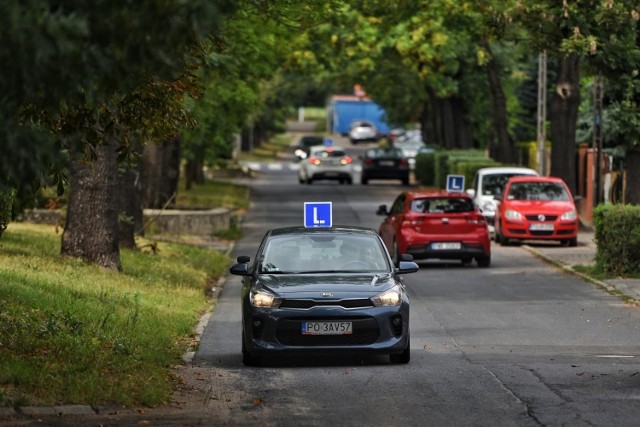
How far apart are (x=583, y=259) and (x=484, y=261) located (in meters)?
2.53

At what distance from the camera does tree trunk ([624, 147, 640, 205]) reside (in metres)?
33.6

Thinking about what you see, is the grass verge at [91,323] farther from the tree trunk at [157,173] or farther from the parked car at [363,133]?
the parked car at [363,133]

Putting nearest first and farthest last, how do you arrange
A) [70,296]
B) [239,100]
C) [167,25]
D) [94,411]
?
1. [167,25]
2. [94,411]
3. [70,296]
4. [239,100]

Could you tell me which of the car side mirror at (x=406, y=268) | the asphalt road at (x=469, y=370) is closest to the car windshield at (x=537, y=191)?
the asphalt road at (x=469, y=370)

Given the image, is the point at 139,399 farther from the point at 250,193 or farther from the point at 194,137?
the point at 250,193

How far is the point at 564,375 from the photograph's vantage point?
14.8 m

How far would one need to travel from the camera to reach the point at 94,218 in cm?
2525

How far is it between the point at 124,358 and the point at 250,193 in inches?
1935

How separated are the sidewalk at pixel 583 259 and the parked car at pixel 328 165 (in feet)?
96.3

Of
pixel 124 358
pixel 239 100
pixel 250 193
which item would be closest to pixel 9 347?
pixel 124 358

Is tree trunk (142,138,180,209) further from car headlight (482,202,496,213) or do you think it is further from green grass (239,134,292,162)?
green grass (239,134,292,162)

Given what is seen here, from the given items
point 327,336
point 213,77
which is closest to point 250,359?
point 327,336

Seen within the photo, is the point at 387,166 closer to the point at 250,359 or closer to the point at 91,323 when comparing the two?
the point at 91,323

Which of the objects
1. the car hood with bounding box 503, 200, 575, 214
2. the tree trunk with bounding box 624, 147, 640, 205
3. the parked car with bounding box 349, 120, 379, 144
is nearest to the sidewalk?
the car hood with bounding box 503, 200, 575, 214
